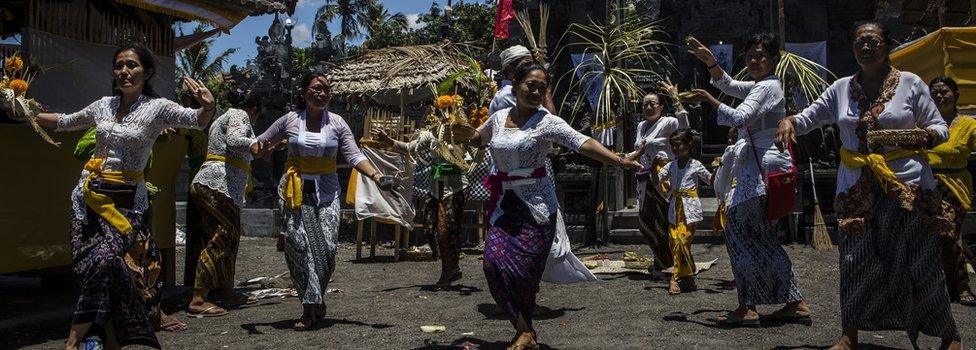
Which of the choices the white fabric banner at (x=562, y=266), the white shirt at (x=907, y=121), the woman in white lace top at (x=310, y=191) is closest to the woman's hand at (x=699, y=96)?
the white shirt at (x=907, y=121)

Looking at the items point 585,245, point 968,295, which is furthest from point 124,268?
point 585,245

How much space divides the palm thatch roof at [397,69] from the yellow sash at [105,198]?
11.0m

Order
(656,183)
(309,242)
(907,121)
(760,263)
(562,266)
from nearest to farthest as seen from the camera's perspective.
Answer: (907,121) < (760,263) < (309,242) < (562,266) < (656,183)

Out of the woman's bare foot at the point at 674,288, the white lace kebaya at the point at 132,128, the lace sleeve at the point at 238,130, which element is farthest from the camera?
the woman's bare foot at the point at 674,288

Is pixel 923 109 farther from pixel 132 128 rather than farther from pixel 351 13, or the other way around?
pixel 351 13

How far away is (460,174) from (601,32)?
5281 mm

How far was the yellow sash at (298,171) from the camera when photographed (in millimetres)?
6398

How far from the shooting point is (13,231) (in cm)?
627

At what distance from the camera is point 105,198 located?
493cm

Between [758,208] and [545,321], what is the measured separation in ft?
5.76

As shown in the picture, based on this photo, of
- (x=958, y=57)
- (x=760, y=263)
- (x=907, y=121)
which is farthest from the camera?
(x=958, y=57)

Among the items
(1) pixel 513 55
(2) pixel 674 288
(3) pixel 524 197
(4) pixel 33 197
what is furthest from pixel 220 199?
(2) pixel 674 288

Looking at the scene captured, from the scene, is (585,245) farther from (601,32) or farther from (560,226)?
(560,226)

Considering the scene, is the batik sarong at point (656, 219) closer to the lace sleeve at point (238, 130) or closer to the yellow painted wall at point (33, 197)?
the lace sleeve at point (238, 130)
